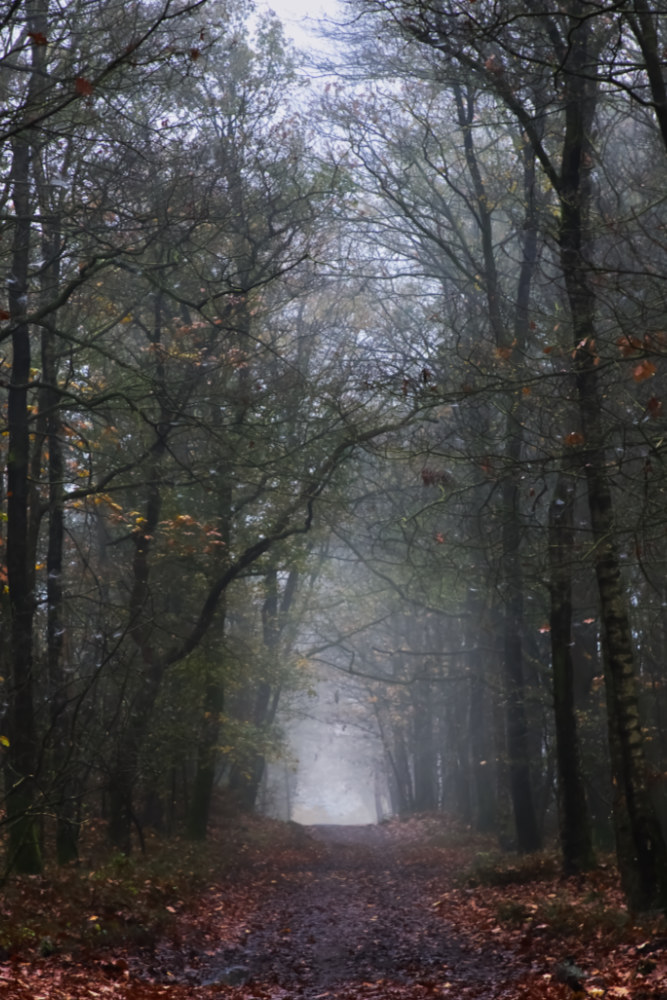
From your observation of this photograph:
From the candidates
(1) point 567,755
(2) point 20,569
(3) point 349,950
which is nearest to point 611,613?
(1) point 567,755

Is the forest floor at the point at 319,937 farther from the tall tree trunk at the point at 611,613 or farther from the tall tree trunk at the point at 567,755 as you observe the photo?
the tall tree trunk at the point at 611,613

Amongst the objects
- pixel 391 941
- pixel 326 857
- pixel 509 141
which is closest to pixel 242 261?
pixel 509 141

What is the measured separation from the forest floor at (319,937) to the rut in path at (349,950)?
24 mm

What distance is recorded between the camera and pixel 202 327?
15.7m

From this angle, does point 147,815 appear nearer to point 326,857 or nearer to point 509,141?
point 326,857

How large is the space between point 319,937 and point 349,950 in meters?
0.98

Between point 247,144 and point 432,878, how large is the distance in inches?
552

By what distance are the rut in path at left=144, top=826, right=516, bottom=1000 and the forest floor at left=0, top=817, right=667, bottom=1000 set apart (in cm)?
2

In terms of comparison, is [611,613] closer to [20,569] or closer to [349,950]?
[349,950]

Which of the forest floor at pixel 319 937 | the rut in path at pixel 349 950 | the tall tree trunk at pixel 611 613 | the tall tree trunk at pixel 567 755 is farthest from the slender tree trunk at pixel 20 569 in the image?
the tall tree trunk at pixel 567 755

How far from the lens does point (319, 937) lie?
35.3 ft

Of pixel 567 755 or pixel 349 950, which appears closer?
pixel 349 950

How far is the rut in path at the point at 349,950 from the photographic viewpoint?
26.1 ft

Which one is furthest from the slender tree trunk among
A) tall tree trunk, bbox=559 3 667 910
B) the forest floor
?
tall tree trunk, bbox=559 3 667 910
